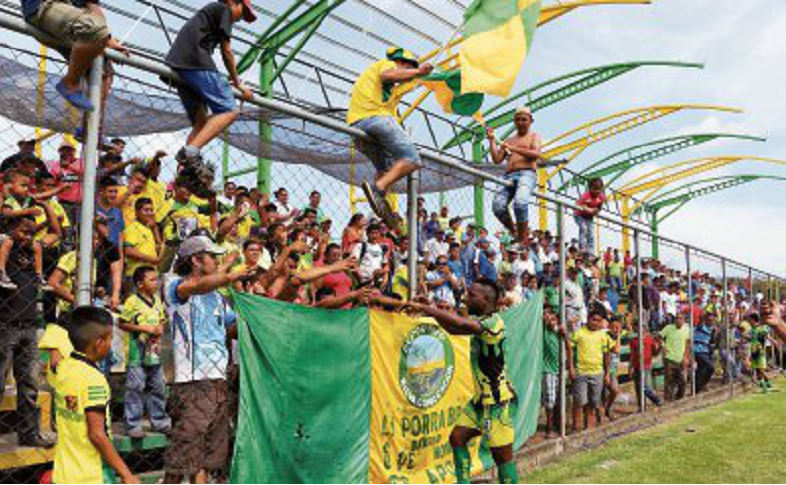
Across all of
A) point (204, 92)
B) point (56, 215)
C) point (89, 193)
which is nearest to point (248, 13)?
point (204, 92)

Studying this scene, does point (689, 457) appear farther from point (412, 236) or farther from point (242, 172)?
point (242, 172)

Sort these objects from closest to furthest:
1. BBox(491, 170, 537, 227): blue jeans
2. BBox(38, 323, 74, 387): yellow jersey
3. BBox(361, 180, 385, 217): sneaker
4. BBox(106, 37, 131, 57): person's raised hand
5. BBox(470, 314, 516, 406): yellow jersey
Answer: BBox(106, 37, 131, 57): person's raised hand → BBox(38, 323, 74, 387): yellow jersey → BBox(361, 180, 385, 217): sneaker → BBox(470, 314, 516, 406): yellow jersey → BBox(491, 170, 537, 227): blue jeans

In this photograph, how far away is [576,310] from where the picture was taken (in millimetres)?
11234

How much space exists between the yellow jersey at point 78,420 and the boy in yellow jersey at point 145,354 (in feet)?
6.98

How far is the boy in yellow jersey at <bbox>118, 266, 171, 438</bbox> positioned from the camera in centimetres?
543

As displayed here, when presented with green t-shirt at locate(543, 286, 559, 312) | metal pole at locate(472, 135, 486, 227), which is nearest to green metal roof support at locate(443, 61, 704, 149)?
metal pole at locate(472, 135, 486, 227)

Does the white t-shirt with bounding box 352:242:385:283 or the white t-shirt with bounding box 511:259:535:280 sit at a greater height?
the white t-shirt with bounding box 511:259:535:280

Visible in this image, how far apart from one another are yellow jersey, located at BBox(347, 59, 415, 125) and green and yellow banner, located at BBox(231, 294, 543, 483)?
5.28 ft

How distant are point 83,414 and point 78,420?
0.14 ft

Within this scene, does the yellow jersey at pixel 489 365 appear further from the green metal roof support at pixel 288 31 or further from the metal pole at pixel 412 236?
the green metal roof support at pixel 288 31

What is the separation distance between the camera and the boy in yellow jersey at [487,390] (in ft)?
17.7

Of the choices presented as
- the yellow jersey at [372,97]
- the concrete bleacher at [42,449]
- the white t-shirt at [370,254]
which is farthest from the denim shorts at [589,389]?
the concrete bleacher at [42,449]

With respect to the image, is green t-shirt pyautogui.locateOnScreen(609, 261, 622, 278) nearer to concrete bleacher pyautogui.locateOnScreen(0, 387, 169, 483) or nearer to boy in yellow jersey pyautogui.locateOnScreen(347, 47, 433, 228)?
boy in yellow jersey pyautogui.locateOnScreen(347, 47, 433, 228)

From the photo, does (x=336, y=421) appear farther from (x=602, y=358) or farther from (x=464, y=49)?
(x=602, y=358)
